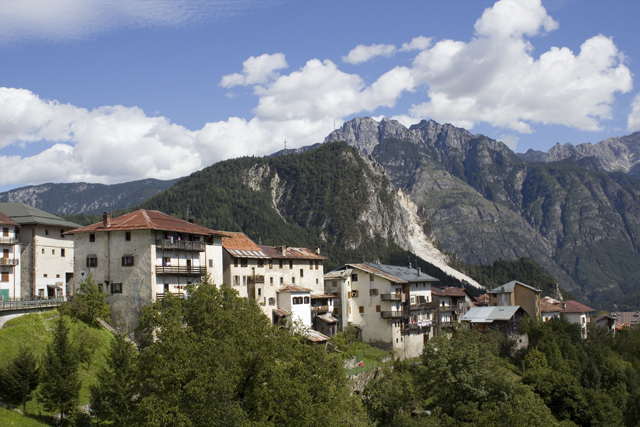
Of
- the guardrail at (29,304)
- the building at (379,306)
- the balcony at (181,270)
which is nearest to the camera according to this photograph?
the guardrail at (29,304)

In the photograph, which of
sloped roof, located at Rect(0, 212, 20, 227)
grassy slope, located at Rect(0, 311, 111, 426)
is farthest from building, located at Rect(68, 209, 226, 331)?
sloped roof, located at Rect(0, 212, 20, 227)

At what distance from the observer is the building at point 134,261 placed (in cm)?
6341

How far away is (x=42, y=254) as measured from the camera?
73625 mm

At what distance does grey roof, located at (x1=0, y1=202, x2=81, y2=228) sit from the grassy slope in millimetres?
20666

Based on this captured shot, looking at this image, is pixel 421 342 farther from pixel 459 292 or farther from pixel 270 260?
pixel 270 260

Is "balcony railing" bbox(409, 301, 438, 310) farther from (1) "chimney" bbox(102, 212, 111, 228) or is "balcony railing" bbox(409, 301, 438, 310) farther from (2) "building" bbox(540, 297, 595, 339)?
(1) "chimney" bbox(102, 212, 111, 228)

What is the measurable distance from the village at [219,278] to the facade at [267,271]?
0.50 feet

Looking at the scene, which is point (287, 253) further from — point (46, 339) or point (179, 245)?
point (46, 339)

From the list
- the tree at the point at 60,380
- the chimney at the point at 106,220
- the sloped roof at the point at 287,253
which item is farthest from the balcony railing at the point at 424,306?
the tree at the point at 60,380

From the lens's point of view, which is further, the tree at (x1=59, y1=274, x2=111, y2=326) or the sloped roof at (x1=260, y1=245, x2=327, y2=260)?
the sloped roof at (x1=260, y1=245, x2=327, y2=260)

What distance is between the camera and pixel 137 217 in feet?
223

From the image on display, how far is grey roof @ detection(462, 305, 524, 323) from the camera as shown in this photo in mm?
107287

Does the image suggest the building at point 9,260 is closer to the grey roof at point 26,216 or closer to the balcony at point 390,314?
the grey roof at point 26,216

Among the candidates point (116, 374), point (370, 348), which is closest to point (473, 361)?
point (370, 348)
